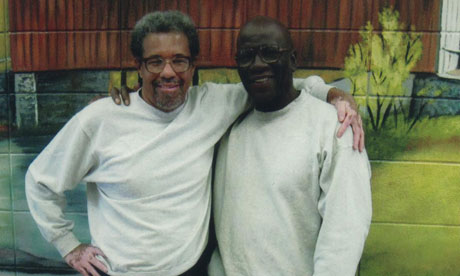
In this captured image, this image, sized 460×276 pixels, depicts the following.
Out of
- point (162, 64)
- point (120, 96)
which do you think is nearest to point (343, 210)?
point (162, 64)

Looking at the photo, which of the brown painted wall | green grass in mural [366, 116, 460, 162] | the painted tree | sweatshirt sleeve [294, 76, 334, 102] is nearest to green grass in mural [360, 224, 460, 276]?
green grass in mural [366, 116, 460, 162]

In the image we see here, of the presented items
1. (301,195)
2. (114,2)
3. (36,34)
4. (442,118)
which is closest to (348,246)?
(301,195)

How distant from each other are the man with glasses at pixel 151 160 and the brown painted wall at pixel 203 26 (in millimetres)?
747

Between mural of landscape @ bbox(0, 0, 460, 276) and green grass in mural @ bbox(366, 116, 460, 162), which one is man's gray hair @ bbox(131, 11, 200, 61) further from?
green grass in mural @ bbox(366, 116, 460, 162)

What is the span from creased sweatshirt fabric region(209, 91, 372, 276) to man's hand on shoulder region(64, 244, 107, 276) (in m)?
0.47

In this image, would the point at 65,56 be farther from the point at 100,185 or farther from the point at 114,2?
the point at 100,185

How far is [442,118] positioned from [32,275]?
96.7 inches

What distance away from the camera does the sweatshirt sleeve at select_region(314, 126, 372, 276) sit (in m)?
1.58

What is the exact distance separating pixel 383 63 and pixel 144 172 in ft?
4.77

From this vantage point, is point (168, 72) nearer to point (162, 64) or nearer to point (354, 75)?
point (162, 64)

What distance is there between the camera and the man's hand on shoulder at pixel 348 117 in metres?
1.63

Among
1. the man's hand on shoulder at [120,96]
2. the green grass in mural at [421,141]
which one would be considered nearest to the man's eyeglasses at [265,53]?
the man's hand on shoulder at [120,96]

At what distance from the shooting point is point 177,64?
1812 mm

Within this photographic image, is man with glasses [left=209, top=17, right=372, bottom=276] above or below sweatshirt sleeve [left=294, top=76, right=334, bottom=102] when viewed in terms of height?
below
